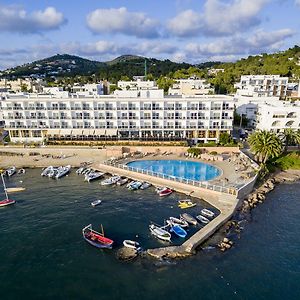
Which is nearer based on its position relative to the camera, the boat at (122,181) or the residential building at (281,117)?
the boat at (122,181)

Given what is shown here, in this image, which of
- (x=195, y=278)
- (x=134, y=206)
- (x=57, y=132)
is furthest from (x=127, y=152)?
(x=195, y=278)

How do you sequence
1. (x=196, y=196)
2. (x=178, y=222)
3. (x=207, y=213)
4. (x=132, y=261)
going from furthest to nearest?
(x=196, y=196)
(x=207, y=213)
(x=178, y=222)
(x=132, y=261)

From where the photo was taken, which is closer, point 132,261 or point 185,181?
point 132,261

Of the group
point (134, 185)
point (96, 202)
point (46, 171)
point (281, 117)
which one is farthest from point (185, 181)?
point (281, 117)

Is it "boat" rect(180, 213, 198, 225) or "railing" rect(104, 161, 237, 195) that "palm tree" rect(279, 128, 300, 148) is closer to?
"railing" rect(104, 161, 237, 195)

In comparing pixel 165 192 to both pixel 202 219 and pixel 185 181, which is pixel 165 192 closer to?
pixel 185 181

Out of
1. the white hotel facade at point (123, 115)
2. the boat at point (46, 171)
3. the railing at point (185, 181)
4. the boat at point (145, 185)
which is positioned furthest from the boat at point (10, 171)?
the boat at point (145, 185)

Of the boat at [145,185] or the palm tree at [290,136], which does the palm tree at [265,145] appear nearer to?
the palm tree at [290,136]

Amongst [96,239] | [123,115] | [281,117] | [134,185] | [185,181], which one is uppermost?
[123,115]
